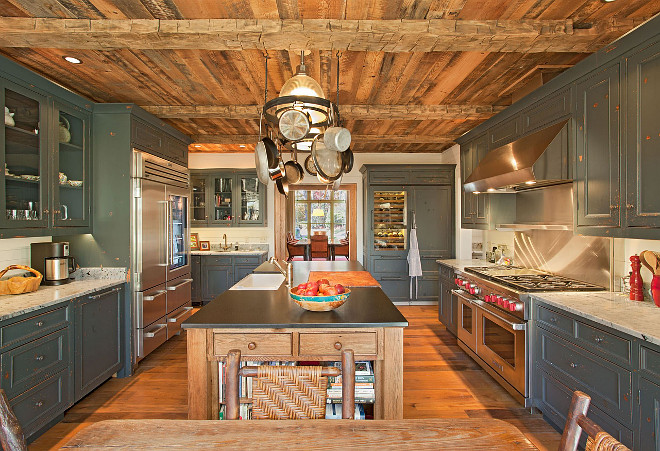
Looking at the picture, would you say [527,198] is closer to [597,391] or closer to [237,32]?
[597,391]

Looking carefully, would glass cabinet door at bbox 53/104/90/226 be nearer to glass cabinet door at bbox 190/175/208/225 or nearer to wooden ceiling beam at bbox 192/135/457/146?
wooden ceiling beam at bbox 192/135/457/146

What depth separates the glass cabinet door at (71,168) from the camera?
9.80 feet

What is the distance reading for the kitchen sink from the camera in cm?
293

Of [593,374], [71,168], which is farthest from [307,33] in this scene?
[593,374]

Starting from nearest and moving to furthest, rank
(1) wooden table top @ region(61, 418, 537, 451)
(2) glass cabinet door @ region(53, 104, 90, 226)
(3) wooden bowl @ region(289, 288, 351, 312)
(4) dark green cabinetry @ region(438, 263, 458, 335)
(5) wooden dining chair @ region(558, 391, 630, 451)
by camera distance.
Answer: (5) wooden dining chair @ region(558, 391, 630, 451) → (1) wooden table top @ region(61, 418, 537, 451) → (3) wooden bowl @ region(289, 288, 351, 312) → (2) glass cabinet door @ region(53, 104, 90, 226) → (4) dark green cabinetry @ region(438, 263, 458, 335)

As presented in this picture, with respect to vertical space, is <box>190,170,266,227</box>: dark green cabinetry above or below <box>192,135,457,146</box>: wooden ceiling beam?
below

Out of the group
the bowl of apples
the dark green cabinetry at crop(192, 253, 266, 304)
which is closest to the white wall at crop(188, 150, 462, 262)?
the dark green cabinetry at crop(192, 253, 266, 304)

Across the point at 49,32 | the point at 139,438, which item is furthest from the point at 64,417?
the point at 49,32

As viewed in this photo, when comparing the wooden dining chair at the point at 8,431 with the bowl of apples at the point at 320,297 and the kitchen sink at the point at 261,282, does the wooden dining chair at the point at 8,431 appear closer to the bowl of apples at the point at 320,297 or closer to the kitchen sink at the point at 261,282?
the bowl of apples at the point at 320,297

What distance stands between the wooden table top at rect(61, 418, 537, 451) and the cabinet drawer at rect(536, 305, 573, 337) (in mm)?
1554

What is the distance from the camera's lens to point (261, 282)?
10.4 ft

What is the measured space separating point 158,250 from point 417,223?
12.9 ft

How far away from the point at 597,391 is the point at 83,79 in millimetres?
4467

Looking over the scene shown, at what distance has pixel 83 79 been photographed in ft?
10.7
